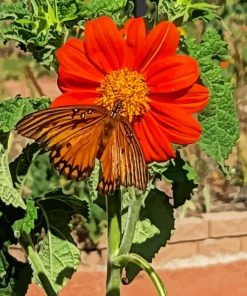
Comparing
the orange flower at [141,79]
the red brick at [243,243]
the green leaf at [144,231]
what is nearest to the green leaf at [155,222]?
the green leaf at [144,231]

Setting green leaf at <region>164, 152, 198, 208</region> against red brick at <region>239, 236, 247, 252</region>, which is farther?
red brick at <region>239, 236, 247, 252</region>

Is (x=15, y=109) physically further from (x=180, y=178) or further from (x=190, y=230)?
(x=190, y=230)

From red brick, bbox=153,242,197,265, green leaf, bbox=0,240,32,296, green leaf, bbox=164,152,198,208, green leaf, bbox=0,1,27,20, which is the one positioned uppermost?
green leaf, bbox=0,1,27,20

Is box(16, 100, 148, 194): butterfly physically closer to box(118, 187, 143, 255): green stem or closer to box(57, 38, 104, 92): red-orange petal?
box(57, 38, 104, 92): red-orange petal

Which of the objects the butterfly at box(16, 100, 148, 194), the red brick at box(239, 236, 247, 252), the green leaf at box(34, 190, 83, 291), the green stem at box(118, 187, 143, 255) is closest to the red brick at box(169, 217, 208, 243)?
the red brick at box(239, 236, 247, 252)

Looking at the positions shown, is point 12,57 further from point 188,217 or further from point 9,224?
point 9,224

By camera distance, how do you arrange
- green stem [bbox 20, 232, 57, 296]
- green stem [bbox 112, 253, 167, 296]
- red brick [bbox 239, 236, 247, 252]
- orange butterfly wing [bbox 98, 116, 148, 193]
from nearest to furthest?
1. orange butterfly wing [bbox 98, 116, 148, 193]
2. green stem [bbox 112, 253, 167, 296]
3. green stem [bbox 20, 232, 57, 296]
4. red brick [bbox 239, 236, 247, 252]

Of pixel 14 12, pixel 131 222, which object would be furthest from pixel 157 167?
pixel 14 12
